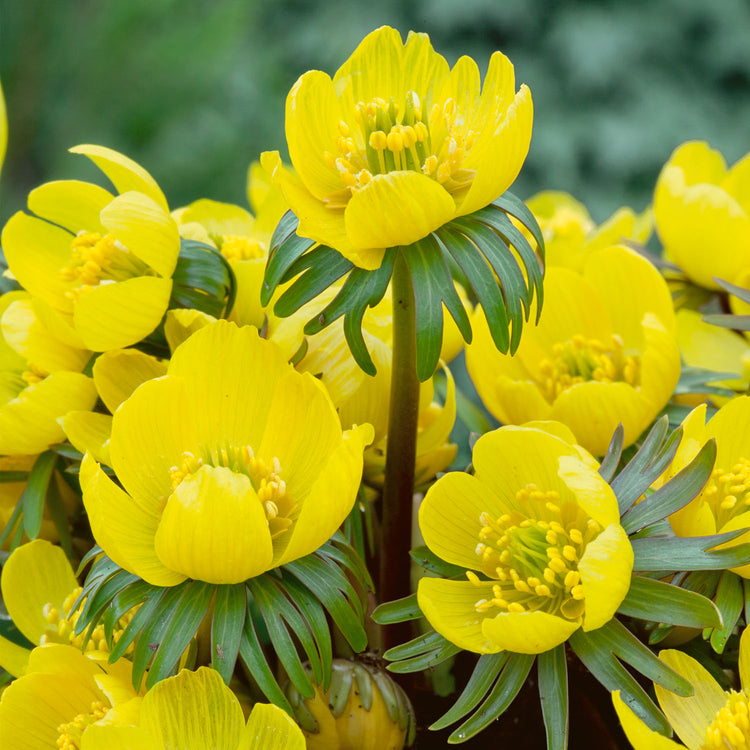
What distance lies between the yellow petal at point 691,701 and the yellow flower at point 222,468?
0.47 ft

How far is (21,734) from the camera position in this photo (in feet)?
1.44

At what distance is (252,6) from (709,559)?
10.0 feet

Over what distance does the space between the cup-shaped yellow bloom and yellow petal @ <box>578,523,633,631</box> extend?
12 cm

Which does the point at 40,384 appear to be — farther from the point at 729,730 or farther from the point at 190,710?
the point at 729,730

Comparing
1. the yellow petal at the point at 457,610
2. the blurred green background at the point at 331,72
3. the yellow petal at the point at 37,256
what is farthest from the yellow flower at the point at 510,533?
the blurred green background at the point at 331,72

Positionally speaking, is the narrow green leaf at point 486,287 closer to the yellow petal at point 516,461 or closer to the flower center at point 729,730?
the yellow petal at point 516,461

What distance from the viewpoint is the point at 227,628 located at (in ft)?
1.30

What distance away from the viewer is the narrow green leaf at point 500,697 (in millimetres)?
380

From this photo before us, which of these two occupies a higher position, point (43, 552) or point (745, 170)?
point (745, 170)

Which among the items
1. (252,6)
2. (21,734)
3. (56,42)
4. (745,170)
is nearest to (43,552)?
(21,734)

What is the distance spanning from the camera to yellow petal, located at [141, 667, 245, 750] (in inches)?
15.4

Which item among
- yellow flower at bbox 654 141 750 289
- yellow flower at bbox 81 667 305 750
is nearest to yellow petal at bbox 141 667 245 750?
yellow flower at bbox 81 667 305 750

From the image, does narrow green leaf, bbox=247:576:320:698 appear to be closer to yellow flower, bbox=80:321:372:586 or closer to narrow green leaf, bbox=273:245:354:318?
yellow flower, bbox=80:321:372:586

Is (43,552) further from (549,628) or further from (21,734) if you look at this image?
(549,628)
